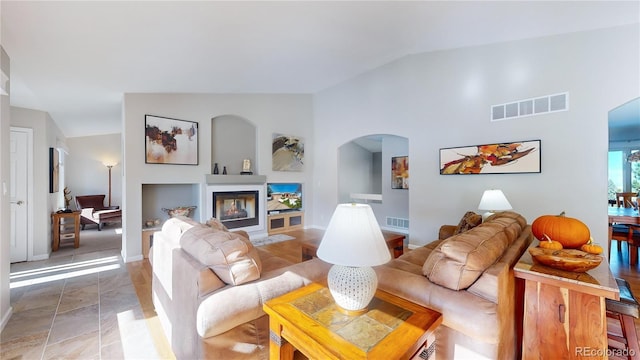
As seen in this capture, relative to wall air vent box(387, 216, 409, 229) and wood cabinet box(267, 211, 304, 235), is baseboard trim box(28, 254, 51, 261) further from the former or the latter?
wall air vent box(387, 216, 409, 229)

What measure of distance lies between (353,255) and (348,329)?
0.31 metres

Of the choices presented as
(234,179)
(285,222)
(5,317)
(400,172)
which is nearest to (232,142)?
(234,179)

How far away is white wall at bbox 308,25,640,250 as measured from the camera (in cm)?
313

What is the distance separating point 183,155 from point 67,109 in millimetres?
1994

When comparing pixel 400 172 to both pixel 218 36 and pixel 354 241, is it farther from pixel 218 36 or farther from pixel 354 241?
pixel 354 241

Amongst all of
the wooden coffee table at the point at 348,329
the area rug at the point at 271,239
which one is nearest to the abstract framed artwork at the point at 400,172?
the area rug at the point at 271,239

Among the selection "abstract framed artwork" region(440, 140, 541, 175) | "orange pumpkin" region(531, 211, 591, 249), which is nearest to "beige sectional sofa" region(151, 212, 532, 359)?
"orange pumpkin" region(531, 211, 591, 249)

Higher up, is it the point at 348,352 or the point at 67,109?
the point at 67,109

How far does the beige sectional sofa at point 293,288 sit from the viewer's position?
51.4 inches

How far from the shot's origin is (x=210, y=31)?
2848 mm

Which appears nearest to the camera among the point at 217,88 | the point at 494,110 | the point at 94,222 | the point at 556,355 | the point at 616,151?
the point at 556,355

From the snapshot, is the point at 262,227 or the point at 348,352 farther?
the point at 262,227

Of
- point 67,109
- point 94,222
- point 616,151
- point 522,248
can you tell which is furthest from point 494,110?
point 94,222

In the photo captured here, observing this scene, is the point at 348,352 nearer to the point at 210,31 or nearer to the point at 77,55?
the point at 210,31
